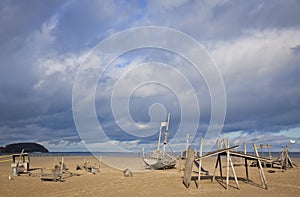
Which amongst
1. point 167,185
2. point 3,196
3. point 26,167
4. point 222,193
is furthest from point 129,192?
point 26,167

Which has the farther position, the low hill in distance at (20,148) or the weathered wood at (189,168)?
the low hill in distance at (20,148)

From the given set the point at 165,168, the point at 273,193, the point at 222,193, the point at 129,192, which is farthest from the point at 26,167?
the point at 273,193

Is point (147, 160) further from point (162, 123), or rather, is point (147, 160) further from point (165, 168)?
point (162, 123)

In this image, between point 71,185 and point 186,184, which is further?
point 71,185

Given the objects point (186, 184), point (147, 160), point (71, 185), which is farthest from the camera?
point (147, 160)

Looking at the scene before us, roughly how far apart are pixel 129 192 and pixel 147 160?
1820 centimetres

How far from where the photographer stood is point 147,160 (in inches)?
1448

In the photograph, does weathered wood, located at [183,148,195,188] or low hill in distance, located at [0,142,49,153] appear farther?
low hill in distance, located at [0,142,49,153]

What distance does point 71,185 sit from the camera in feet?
71.8

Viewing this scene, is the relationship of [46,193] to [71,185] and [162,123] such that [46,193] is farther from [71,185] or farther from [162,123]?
[162,123]

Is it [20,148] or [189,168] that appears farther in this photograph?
[20,148]

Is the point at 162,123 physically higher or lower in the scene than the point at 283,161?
higher

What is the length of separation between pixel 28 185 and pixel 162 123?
62.4ft

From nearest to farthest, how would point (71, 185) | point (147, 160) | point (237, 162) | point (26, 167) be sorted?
point (71, 185) → point (26, 167) → point (147, 160) → point (237, 162)
